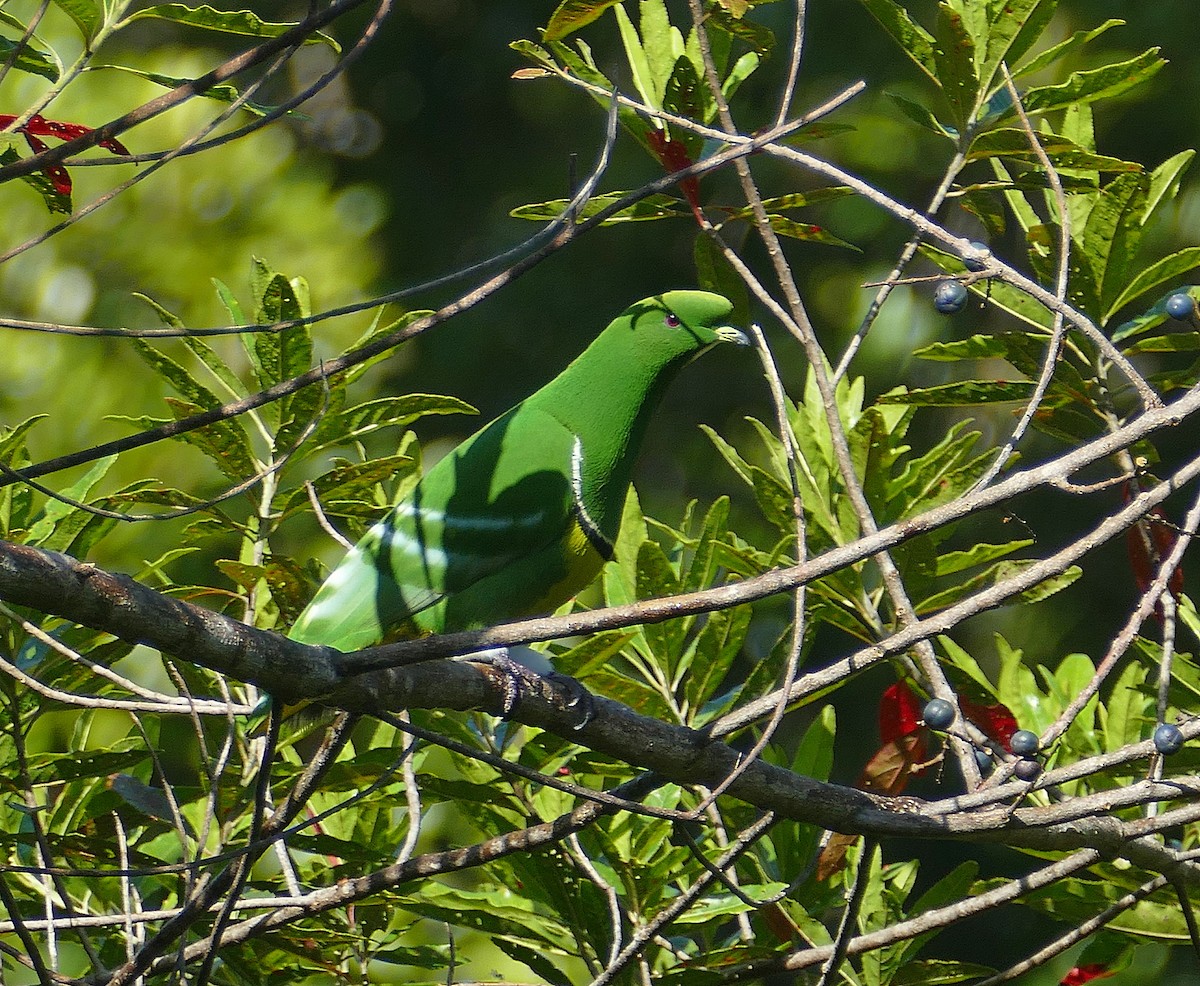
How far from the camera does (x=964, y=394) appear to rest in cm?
235

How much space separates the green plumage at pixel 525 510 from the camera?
2334 mm

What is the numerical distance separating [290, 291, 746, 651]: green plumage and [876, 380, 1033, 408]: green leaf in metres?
0.34

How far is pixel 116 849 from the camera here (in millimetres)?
2188

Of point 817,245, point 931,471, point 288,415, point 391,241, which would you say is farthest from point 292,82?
point 931,471

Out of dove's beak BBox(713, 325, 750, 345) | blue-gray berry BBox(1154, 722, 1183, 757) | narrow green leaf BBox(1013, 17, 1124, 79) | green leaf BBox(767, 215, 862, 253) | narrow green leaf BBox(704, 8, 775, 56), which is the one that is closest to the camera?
blue-gray berry BBox(1154, 722, 1183, 757)

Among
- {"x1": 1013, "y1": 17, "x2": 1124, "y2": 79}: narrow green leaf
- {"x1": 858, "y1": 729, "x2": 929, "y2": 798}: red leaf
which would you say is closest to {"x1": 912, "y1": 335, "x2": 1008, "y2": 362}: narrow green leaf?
{"x1": 1013, "y1": 17, "x2": 1124, "y2": 79}: narrow green leaf

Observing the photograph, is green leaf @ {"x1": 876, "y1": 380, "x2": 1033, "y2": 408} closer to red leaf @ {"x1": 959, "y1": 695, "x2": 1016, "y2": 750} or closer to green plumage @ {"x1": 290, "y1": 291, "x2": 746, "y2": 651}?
green plumage @ {"x1": 290, "y1": 291, "x2": 746, "y2": 651}

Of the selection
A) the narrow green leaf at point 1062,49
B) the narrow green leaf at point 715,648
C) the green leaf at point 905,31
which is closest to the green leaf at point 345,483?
the narrow green leaf at point 715,648

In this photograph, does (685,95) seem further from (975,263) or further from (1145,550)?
(1145,550)

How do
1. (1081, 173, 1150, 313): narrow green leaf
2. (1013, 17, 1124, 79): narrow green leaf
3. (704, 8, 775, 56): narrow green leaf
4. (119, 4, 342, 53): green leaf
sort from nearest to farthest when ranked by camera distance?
(119, 4, 342, 53): green leaf < (704, 8, 775, 56): narrow green leaf < (1013, 17, 1124, 79): narrow green leaf < (1081, 173, 1150, 313): narrow green leaf

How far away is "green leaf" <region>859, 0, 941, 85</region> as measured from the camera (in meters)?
2.26

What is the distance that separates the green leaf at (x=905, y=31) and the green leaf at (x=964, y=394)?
51 cm

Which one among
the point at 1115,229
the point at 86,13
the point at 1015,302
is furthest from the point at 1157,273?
the point at 86,13

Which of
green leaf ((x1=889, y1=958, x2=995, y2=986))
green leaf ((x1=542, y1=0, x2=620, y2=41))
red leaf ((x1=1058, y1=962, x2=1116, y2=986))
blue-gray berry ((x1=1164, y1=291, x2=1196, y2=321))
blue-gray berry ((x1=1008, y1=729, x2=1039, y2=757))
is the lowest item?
red leaf ((x1=1058, y1=962, x2=1116, y2=986))
